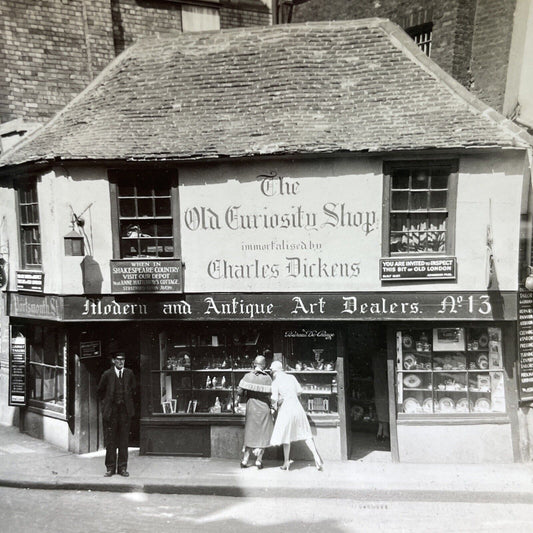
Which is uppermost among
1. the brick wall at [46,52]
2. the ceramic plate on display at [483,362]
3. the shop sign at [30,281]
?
the brick wall at [46,52]

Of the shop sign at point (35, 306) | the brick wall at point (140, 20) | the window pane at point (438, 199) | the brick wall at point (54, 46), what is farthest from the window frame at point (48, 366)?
the brick wall at point (140, 20)

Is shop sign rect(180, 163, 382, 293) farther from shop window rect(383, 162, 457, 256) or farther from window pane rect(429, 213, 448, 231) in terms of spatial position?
window pane rect(429, 213, 448, 231)

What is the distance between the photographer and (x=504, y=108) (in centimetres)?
1196

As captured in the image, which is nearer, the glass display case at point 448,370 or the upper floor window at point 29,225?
the glass display case at point 448,370

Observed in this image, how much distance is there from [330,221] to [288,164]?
1.20m

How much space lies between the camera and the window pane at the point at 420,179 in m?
10.1

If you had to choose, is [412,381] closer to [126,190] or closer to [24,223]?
[126,190]

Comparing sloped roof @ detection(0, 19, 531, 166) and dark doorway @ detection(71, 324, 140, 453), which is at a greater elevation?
sloped roof @ detection(0, 19, 531, 166)

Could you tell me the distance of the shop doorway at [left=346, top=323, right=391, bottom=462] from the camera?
1105 centimetres

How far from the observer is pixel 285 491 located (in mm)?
8984

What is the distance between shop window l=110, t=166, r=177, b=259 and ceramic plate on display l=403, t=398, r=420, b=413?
15.8 ft

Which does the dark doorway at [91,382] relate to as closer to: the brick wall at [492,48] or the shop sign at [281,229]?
the shop sign at [281,229]

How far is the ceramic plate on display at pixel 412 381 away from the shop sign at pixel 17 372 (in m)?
7.41

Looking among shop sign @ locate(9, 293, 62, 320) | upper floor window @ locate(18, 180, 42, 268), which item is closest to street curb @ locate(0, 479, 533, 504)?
shop sign @ locate(9, 293, 62, 320)
